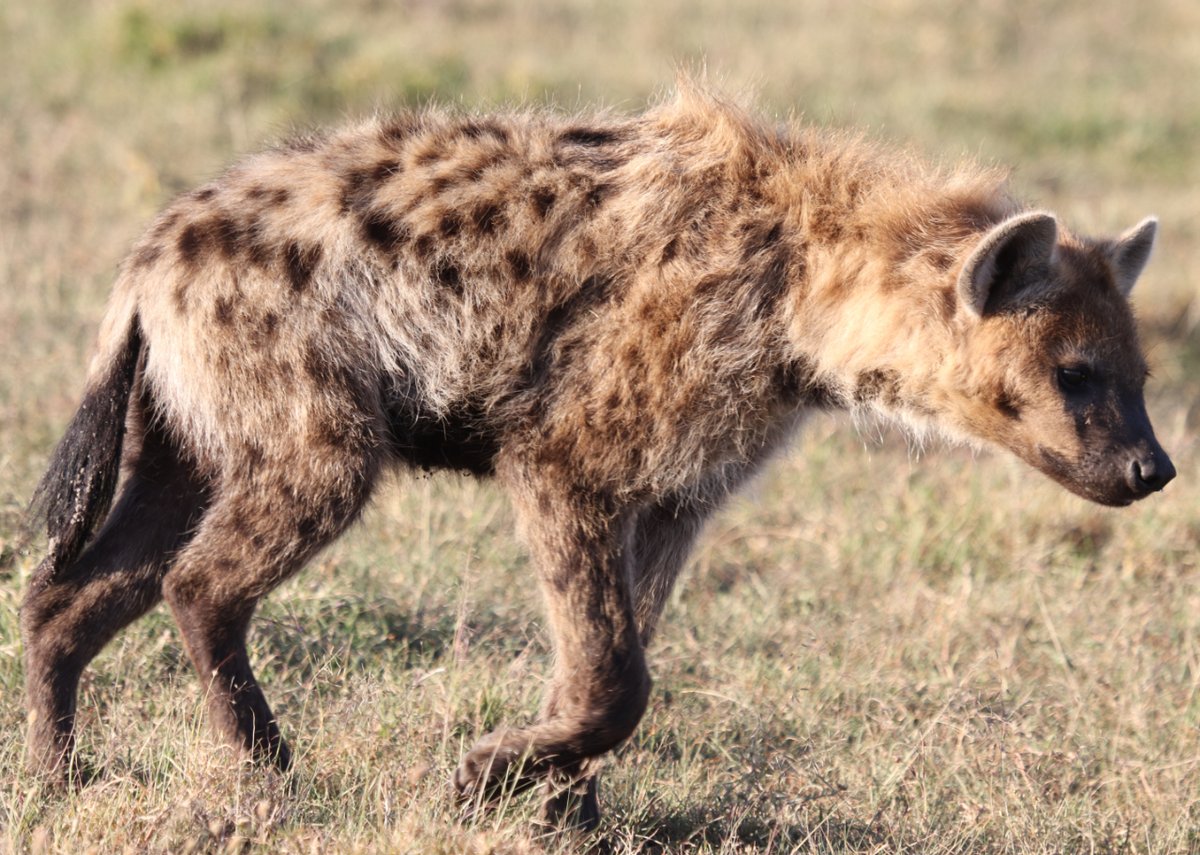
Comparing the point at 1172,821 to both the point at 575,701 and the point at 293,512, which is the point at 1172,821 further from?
the point at 293,512

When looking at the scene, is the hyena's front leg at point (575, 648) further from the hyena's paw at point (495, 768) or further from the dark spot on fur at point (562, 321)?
the dark spot on fur at point (562, 321)

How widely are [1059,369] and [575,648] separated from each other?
3.41 feet

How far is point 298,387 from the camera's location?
2801 mm

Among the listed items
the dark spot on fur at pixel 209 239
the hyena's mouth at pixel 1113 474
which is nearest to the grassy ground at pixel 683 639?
the hyena's mouth at pixel 1113 474

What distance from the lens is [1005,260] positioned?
2.93m

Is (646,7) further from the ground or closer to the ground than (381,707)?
closer to the ground

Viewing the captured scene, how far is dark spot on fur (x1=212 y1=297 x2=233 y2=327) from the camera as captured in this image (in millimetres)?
2814

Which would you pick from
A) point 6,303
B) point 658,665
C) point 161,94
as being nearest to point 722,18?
point 161,94

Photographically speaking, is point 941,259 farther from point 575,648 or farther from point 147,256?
point 147,256

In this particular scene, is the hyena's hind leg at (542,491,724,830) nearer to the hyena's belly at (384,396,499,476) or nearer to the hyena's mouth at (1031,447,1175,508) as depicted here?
the hyena's belly at (384,396,499,476)

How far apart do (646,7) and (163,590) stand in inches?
316

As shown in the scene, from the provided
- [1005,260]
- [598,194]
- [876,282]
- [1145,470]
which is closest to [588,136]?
[598,194]

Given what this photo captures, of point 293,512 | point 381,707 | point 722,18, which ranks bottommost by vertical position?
point 722,18

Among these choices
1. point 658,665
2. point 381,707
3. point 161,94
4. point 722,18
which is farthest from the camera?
point 722,18
